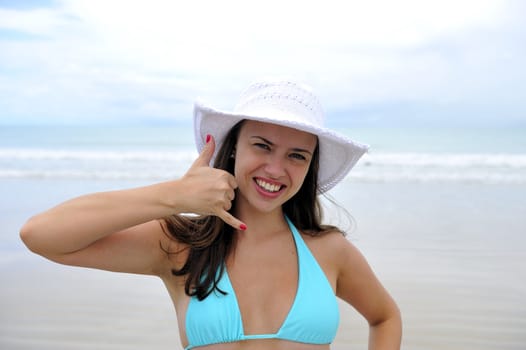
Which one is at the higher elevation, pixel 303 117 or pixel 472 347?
pixel 303 117

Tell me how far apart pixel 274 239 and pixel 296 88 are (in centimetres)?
64

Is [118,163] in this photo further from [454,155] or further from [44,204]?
[454,155]

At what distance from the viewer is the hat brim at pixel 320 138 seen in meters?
2.19

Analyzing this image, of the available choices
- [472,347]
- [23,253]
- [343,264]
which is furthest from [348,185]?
[343,264]

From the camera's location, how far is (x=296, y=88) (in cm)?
235

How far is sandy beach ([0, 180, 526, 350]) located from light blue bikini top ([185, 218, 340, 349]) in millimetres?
2106

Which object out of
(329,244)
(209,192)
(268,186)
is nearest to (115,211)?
(209,192)

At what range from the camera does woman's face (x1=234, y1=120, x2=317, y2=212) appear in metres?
2.20

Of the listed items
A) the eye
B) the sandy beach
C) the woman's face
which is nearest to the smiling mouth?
the woman's face

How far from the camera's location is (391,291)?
5312 millimetres

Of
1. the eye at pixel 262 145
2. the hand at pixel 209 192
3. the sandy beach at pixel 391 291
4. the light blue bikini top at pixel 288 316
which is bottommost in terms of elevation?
the sandy beach at pixel 391 291

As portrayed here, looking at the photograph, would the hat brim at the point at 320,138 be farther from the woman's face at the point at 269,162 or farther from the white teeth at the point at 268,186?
the white teeth at the point at 268,186

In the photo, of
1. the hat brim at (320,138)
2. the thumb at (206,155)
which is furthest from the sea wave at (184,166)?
the thumb at (206,155)

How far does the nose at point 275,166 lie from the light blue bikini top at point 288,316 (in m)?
0.44
